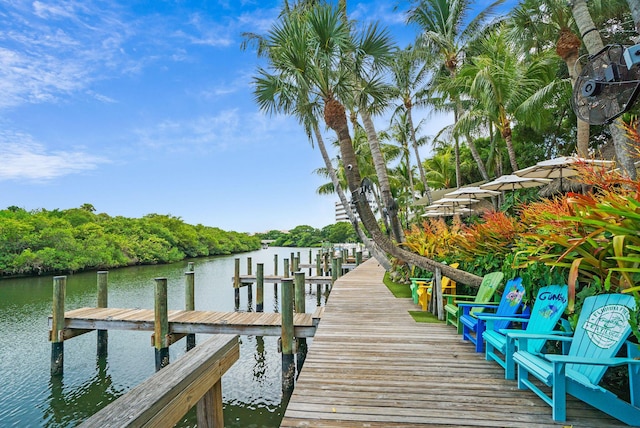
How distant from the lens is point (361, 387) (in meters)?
2.90

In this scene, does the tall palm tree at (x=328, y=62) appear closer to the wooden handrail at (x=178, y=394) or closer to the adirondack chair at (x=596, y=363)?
the adirondack chair at (x=596, y=363)

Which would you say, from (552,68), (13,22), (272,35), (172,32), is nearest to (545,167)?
(272,35)

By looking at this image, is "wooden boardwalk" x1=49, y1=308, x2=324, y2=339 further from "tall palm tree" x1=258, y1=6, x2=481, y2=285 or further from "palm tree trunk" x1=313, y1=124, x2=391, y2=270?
"palm tree trunk" x1=313, y1=124, x2=391, y2=270

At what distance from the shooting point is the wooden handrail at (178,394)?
0.79 meters

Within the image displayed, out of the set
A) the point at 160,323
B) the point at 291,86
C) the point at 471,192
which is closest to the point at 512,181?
the point at 471,192

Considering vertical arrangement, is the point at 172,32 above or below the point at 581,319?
above

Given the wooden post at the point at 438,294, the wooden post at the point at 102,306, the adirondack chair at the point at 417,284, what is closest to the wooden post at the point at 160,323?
the wooden post at the point at 102,306

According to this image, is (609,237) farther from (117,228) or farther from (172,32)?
(117,228)

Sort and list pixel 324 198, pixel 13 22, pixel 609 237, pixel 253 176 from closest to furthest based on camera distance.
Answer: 1. pixel 609 237
2. pixel 13 22
3. pixel 324 198
4. pixel 253 176

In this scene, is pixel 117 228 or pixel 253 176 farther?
pixel 253 176

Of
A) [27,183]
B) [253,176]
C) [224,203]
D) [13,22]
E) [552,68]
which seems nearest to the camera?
[552,68]

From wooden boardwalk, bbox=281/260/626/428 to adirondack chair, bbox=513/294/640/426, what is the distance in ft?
0.44

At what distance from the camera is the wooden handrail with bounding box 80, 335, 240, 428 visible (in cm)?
79

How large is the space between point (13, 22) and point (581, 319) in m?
25.5
